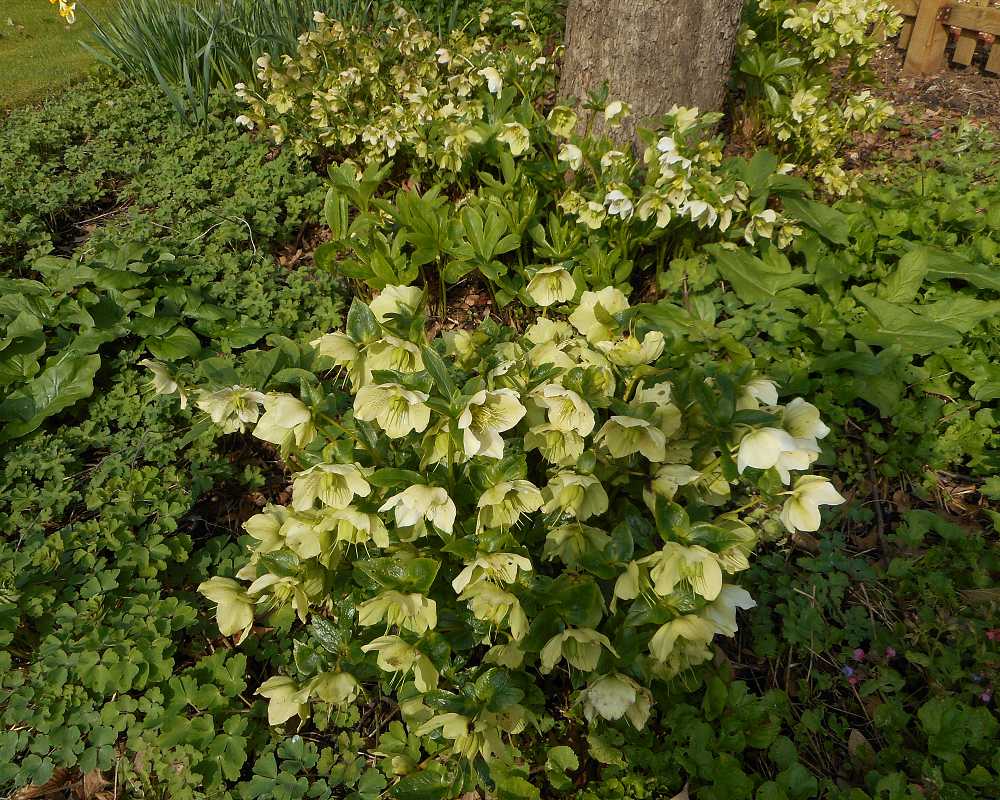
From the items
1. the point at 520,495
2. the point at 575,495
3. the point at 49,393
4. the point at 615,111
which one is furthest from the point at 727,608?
the point at 49,393

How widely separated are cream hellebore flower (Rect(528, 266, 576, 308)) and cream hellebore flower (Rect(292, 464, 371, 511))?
896 mm

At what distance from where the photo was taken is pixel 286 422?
144cm

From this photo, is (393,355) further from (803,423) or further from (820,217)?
(820,217)

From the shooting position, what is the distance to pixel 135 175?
11.0ft

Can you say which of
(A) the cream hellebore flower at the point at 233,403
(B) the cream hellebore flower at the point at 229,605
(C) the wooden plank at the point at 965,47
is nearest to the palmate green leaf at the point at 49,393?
(A) the cream hellebore flower at the point at 233,403

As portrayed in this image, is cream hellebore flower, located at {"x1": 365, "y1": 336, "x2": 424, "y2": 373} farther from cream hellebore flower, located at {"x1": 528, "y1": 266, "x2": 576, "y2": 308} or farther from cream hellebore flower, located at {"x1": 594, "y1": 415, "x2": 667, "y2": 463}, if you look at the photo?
cream hellebore flower, located at {"x1": 528, "y1": 266, "x2": 576, "y2": 308}

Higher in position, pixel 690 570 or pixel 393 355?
pixel 393 355

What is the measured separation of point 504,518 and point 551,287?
88cm

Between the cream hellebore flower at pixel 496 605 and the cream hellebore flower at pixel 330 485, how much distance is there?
0.30 m

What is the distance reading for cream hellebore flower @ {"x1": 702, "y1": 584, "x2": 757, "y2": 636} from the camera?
1.42 metres

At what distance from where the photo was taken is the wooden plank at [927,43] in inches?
160

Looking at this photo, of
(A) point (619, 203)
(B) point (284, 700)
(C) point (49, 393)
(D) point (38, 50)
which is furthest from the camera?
(D) point (38, 50)

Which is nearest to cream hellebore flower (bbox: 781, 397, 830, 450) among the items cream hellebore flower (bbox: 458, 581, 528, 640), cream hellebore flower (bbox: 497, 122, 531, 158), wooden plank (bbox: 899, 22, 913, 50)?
cream hellebore flower (bbox: 458, 581, 528, 640)

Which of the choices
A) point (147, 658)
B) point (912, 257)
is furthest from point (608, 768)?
point (912, 257)
